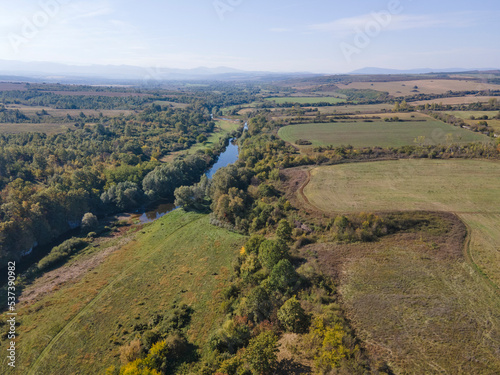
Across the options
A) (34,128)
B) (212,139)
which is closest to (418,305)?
(212,139)

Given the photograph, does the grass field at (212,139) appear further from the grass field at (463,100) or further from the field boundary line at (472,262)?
the grass field at (463,100)

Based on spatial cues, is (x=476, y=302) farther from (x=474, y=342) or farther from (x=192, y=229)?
(x=192, y=229)

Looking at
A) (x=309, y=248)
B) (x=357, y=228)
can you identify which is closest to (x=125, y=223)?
(x=309, y=248)

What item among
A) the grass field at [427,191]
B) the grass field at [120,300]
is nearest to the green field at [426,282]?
the grass field at [427,191]

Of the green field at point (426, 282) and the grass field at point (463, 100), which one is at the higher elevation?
the grass field at point (463, 100)

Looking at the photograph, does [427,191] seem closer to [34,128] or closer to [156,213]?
[156,213]

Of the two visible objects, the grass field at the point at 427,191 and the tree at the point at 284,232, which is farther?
the tree at the point at 284,232
